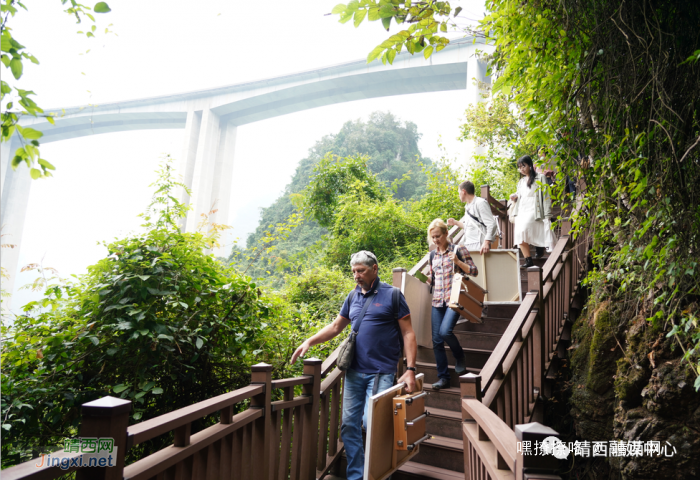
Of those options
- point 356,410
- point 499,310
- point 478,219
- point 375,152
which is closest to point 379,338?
point 356,410

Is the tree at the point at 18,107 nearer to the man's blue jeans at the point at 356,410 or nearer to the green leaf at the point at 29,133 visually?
the green leaf at the point at 29,133

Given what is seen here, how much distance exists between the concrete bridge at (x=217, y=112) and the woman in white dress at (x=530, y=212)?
49.9 feet

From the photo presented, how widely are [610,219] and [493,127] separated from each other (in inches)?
319

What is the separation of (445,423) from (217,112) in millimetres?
23431

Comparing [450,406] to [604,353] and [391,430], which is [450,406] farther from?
[604,353]

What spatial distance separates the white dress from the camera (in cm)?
570

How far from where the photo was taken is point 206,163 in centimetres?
2414

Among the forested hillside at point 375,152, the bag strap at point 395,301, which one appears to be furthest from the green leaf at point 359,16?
the forested hillside at point 375,152

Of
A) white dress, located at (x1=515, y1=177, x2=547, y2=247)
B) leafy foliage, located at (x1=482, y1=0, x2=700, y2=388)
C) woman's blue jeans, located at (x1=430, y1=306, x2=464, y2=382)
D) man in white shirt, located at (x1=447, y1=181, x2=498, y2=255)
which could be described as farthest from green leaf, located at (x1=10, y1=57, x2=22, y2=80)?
white dress, located at (x1=515, y1=177, x2=547, y2=247)

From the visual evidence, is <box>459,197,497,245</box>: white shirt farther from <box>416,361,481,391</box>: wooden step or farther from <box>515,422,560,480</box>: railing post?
<box>515,422,560,480</box>: railing post

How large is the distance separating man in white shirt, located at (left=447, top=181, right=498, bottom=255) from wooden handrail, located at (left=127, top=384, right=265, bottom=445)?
377 centimetres

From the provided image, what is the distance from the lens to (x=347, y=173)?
39.9 feet

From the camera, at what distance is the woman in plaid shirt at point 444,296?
3918mm

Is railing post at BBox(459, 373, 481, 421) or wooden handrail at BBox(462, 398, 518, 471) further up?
railing post at BBox(459, 373, 481, 421)
